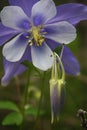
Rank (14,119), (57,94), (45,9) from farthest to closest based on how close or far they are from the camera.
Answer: (14,119) → (45,9) → (57,94)

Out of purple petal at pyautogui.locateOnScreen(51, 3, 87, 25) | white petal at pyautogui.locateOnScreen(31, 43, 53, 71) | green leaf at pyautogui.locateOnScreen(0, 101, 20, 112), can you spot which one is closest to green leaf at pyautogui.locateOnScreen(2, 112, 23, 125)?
green leaf at pyautogui.locateOnScreen(0, 101, 20, 112)

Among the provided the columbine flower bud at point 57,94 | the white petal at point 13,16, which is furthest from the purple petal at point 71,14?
the columbine flower bud at point 57,94

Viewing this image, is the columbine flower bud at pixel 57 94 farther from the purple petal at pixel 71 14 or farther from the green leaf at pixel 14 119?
the green leaf at pixel 14 119

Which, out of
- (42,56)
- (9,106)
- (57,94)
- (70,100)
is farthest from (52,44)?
(70,100)

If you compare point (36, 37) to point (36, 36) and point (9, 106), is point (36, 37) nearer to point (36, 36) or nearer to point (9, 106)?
point (36, 36)

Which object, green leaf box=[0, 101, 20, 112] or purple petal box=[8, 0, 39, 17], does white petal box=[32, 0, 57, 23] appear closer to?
purple petal box=[8, 0, 39, 17]

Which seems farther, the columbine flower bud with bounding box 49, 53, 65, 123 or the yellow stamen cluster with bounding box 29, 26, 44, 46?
the yellow stamen cluster with bounding box 29, 26, 44, 46
